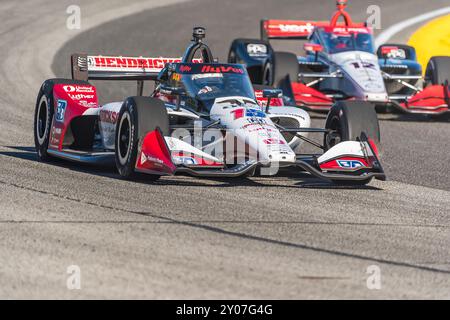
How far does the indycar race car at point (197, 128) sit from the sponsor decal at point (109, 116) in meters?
0.01

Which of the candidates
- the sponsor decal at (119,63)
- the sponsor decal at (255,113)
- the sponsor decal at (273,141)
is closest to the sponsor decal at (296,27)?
the sponsor decal at (119,63)

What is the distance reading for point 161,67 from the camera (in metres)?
13.7

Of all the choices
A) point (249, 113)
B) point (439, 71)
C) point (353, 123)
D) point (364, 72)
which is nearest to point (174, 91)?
point (249, 113)

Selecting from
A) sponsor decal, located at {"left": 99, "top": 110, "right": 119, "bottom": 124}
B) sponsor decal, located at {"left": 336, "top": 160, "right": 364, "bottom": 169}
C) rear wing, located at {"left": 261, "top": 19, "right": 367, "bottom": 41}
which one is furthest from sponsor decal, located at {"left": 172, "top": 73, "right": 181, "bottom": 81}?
rear wing, located at {"left": 261, "top": 19, "right": 367, "bottom": 41}

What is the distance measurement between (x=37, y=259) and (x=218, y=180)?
3.95m

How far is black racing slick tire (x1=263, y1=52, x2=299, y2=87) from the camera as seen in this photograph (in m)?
18.1

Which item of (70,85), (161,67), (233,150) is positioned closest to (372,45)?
(161,67)

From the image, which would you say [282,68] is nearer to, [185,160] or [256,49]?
[256,49]

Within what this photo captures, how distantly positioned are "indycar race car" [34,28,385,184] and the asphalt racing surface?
0.24 m

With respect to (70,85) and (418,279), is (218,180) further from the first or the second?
(418,279)

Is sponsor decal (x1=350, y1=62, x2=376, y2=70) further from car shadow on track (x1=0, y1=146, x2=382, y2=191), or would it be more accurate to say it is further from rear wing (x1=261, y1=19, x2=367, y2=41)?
car shadow on track (x1=0, y1=146, x2=382, y2=191)

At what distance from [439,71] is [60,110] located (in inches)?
325

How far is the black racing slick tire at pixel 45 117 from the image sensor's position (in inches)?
496
